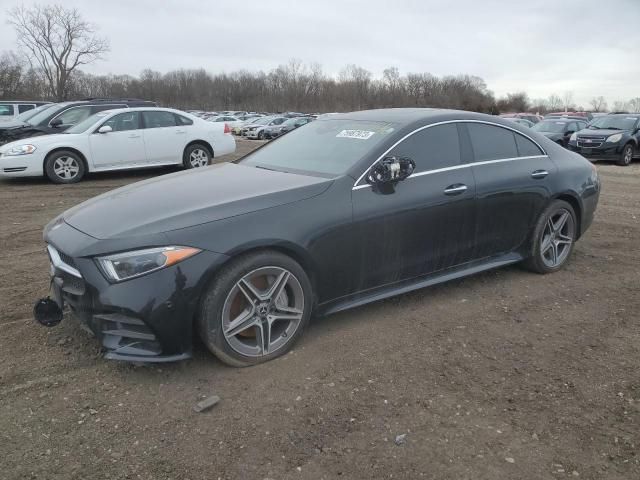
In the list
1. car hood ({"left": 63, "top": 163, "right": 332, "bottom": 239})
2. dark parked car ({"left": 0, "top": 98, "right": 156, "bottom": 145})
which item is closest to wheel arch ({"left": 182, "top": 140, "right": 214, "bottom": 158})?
dark parked car ({"left": 0, "top": 98, "right": 156, "bottom": 145})

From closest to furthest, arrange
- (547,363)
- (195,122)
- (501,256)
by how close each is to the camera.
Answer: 1. (547,363)
2. (501,256)
3. (195,122)

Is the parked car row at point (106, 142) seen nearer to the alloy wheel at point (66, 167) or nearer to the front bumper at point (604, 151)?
the alloy wheel at point (66, 167)

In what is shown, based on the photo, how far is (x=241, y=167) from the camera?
429cm

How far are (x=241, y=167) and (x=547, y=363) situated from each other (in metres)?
2.64

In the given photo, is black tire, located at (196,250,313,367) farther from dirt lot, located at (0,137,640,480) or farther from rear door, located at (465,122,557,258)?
rear door, located at (465,122,557,258)

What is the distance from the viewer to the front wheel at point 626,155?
16.0 meters

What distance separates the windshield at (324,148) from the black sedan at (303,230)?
0.05 feet


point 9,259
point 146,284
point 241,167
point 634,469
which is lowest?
point 634,469

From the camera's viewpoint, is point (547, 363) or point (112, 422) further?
point (547, 363)

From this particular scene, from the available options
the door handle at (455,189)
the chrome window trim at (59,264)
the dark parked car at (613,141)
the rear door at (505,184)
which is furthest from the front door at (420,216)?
the dark parked car at (613,141)

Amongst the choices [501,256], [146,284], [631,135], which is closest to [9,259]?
[146,284]

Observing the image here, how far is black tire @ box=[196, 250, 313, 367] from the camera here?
3008 millimetres

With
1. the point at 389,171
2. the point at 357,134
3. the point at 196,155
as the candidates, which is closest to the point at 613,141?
the point at 196,155

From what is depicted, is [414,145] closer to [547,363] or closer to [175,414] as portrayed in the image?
[547,363]
